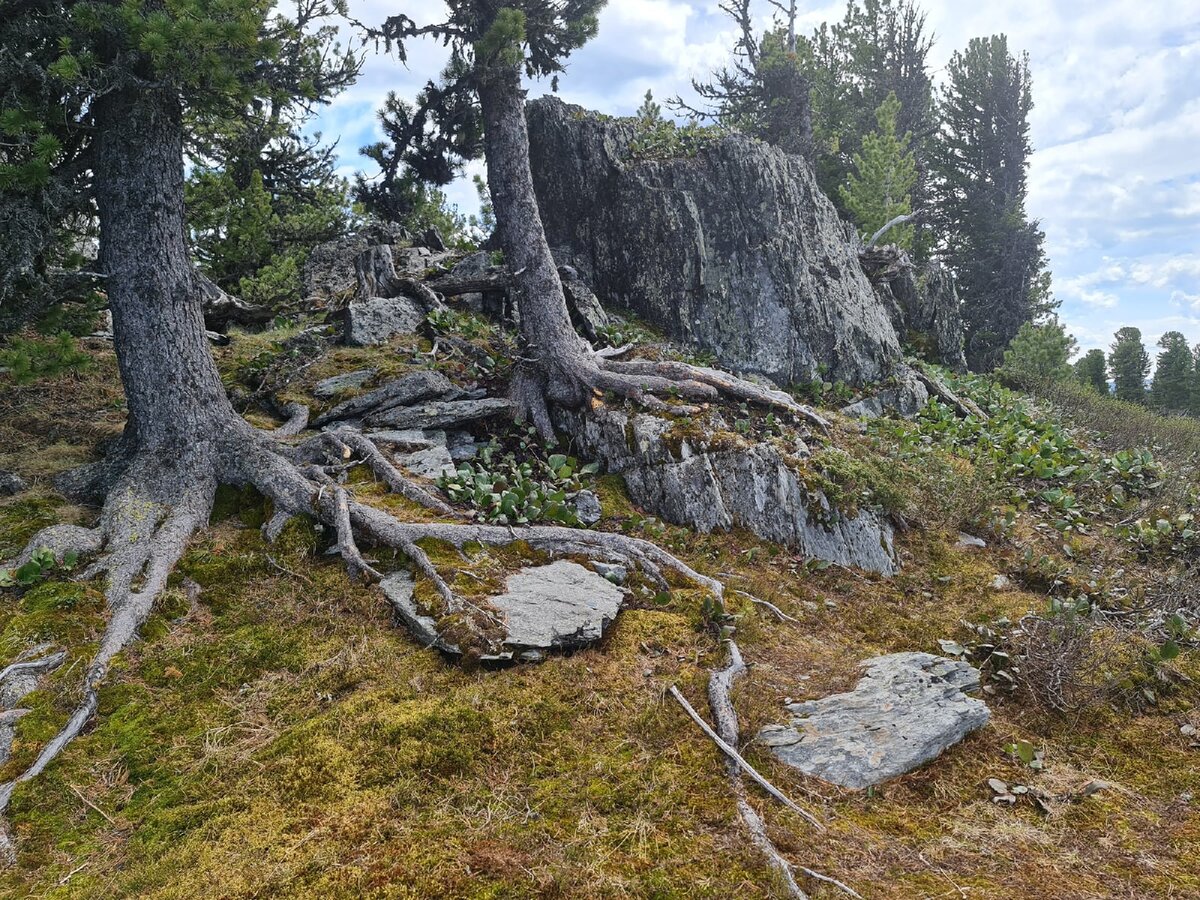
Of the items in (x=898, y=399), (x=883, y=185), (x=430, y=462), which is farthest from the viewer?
(x=883, y=185)

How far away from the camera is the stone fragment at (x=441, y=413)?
29.5 feet

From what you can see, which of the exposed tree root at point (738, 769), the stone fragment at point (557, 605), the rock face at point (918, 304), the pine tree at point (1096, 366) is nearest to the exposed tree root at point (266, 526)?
the stone fragment at point (557, 605)

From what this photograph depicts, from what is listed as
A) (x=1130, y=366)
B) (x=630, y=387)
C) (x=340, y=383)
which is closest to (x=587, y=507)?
(x=630, y=387)

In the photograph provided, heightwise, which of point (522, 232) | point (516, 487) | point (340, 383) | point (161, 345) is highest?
point (522, 232)

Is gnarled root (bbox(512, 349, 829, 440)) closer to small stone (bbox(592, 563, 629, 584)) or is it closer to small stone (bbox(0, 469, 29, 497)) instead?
small stone (bbox(592, 563, 629, 584))

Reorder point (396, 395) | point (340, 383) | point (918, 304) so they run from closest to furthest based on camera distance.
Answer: point (396, 395), point (340, 383), point (918, 304)

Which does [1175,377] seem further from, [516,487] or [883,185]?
[516,487]

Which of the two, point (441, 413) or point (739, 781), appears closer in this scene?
point (739, 781)

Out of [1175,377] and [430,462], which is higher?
[1175,377]

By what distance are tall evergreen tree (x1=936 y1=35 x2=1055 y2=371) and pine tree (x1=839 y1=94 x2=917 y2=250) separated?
693 centimetres

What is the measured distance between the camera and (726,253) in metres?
13.7

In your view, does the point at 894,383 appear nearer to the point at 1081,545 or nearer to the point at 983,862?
the point at 1081,545

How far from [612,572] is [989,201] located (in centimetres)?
3090

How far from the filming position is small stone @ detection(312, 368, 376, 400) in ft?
31.6
